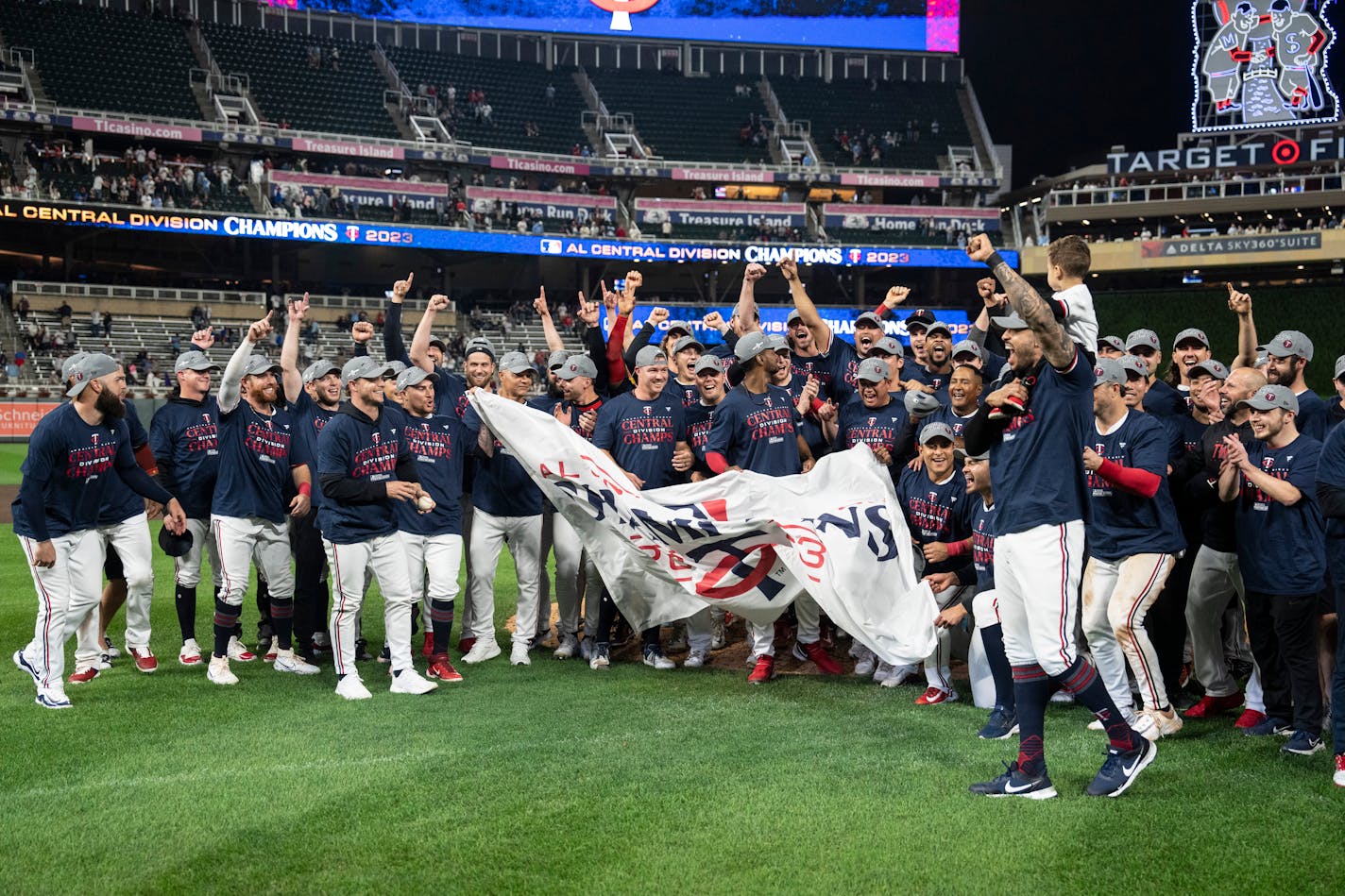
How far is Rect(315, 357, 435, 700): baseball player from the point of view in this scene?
748 centimetres

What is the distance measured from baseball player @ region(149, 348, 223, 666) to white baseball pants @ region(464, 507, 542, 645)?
73.2 inches

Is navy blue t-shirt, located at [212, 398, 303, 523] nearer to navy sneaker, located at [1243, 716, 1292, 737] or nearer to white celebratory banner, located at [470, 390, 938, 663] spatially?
white celebratory banner, located at [470, 390, 938, 663]

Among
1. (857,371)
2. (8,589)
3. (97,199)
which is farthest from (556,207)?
(857,371)

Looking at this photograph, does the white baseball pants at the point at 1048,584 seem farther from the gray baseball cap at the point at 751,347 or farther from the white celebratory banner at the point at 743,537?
the gray baseball cap at the point at 751,347

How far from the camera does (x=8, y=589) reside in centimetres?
1187

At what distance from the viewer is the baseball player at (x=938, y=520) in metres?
7.27

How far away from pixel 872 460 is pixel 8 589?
9.06 metres

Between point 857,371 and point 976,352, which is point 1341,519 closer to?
point 976,352

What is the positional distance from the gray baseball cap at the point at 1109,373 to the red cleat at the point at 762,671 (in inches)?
112

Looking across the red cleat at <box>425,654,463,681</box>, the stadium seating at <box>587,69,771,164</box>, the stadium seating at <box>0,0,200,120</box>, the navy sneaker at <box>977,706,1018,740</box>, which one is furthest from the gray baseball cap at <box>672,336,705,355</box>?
the stadium seating at <box>587,69,771,164</box>

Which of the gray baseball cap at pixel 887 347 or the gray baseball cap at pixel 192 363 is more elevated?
the gray baseball cap at pixel 887 347

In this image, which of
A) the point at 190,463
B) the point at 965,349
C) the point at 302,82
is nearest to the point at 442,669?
the point at 190,463

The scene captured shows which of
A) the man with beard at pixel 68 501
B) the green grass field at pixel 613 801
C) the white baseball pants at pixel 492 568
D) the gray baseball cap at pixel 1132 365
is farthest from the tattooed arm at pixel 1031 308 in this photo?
the man with beard at pixel 68 501

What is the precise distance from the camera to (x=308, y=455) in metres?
8.63
